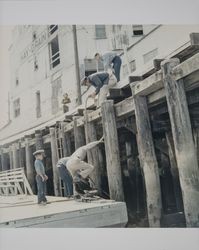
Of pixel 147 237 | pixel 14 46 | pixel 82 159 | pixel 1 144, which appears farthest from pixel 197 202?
pixel 14 46

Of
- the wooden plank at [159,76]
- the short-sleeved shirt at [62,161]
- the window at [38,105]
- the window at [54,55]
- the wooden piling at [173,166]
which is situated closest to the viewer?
the wooden plank at [159,76]

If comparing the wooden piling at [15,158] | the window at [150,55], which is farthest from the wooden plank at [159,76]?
the wooden piling at [15,158]

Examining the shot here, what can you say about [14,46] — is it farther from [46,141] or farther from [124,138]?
[124,138]

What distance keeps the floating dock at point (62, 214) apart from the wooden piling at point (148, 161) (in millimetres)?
209

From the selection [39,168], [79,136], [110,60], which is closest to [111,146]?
[79,136]

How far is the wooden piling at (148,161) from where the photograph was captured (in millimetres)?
2359

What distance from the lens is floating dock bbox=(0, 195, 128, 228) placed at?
2.22m

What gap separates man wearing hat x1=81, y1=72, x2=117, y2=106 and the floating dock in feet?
2.86

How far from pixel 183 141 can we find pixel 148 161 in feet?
1.07

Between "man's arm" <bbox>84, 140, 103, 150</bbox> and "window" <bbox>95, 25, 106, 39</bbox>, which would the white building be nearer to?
"window" <bbox>95, 25, 106, 39</bbox>

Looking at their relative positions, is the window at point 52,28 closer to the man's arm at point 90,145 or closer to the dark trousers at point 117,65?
the dark trousers at point 117,65

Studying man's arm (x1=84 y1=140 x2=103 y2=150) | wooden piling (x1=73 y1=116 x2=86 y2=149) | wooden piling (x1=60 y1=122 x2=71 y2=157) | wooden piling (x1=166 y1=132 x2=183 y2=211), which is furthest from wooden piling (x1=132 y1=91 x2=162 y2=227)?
wooden piling (x1=60 y1=122 x2=71 y2=157)

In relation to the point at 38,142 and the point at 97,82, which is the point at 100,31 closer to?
the point at 97,82

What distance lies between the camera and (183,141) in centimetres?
224
